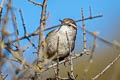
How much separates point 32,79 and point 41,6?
2.33 ft

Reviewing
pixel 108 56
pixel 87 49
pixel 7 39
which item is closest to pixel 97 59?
pixel 108 56

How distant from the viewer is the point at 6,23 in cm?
201

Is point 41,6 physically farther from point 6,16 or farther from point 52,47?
point 52,47

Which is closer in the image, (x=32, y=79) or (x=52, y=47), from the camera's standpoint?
(x=32, y=79)

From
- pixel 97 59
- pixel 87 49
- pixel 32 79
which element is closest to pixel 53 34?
pixel 87 49

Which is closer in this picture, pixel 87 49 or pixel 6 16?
pixel 6 16

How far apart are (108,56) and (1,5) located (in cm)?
561

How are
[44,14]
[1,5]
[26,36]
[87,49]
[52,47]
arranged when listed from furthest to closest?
[52,47], [87,49], [44,14], [1,5], [26,36]

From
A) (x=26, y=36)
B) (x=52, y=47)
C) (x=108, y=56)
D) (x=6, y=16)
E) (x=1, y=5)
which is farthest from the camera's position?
(x=108, y=56)

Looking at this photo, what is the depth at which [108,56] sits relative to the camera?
26.1 feet

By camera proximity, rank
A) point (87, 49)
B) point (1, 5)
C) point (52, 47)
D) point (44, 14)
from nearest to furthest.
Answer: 1. point (1, 5)
2. point (44, 14)
3. point (87, 49)
4. point (52, 47)

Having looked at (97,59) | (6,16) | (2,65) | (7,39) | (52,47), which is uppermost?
(6,16)

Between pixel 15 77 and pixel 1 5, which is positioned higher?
pixel 1 5

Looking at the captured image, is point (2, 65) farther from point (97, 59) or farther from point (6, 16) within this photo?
point (97, 59)
